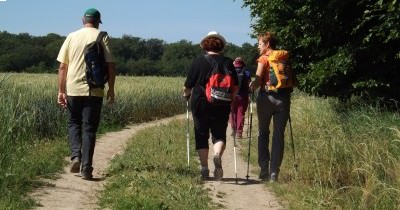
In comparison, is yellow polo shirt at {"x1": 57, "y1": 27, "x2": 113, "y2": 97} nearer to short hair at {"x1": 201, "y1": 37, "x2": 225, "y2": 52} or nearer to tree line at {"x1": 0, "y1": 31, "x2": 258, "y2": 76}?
short hair at {"x1": 201, "y1": 37, "x2": 225, "y2": 52}

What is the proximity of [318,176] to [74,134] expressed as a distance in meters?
3.43

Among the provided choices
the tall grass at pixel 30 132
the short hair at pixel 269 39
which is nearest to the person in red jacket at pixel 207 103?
the short hair at pixel 269 39

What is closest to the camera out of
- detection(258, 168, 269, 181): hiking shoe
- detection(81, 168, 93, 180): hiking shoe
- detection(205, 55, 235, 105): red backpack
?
detection(205, 55, 235, 105): red backpack

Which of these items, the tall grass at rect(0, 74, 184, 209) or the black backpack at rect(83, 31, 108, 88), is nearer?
the tall grass at rect(0, 74, 184, 209)

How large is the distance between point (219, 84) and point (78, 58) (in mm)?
1999

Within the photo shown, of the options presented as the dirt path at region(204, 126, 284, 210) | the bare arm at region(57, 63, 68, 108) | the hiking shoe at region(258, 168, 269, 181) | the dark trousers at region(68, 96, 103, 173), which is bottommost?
the dirt path at region(204, 126, 284, 210)

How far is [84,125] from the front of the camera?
8.23 meters

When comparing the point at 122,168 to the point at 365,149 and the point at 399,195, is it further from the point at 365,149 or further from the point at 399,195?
the point at 399,195

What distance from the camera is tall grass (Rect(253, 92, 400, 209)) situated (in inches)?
258

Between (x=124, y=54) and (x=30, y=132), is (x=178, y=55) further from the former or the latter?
(x=30, y=132)

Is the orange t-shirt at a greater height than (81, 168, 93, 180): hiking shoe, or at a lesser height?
greater

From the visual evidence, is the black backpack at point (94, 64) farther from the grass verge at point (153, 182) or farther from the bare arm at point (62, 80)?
the grass verge at point (153, 182)

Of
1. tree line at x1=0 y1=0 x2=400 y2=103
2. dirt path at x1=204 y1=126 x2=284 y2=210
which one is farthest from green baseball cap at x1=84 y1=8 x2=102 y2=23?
dirt path at x1=204 y1=126 x2=284 y2=210

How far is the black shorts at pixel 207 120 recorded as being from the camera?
820 cm
